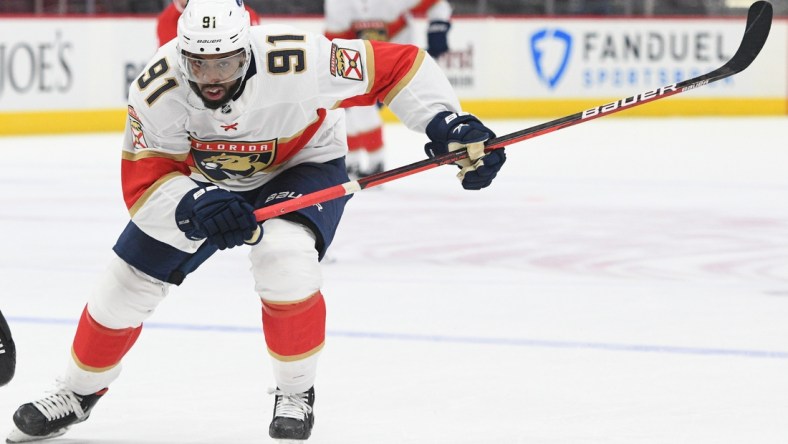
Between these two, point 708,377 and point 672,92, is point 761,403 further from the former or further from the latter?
point 672,92

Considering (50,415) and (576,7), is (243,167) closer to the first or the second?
(50,415)

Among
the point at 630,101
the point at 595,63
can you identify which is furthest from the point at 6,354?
the point at 595,63

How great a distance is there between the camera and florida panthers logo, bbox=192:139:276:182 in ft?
8.98

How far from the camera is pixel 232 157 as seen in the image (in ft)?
9.05

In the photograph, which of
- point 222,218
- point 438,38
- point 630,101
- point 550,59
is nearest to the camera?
point 222,218

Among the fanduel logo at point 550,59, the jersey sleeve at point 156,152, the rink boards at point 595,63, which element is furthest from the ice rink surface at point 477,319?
the fanduel logo at point 550,59

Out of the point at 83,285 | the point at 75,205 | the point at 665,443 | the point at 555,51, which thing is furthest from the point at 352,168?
the point at 555,51

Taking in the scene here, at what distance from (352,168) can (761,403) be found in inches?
173

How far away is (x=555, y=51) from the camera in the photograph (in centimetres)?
1242

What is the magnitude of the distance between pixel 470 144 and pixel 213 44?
0.52 m

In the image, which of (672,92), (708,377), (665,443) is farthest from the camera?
(708,377)

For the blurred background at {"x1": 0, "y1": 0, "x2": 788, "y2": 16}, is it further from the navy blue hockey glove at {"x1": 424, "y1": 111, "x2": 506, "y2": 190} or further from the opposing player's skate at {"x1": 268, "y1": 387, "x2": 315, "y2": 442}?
the opposing player's skate at {"x1": 268, "y1": 387, "x2": 315, "y2": 442}

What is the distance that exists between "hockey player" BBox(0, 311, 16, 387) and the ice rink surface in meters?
0.15

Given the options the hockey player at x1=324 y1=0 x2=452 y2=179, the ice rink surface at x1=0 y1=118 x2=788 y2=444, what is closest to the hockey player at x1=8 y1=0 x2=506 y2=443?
the ice rink surface at x1=0 y1=118 x2=788 y2=444
